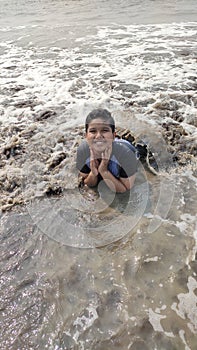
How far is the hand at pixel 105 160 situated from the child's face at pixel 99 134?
0.17 ft

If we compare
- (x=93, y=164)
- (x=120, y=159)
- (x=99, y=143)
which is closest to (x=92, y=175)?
(x=93, y=164)

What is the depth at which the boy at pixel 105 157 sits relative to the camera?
3.88m

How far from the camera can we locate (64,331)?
274 cm

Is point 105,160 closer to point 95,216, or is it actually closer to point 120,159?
point 120,159

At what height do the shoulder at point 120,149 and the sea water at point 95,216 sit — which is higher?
the shoulder at point 120,149

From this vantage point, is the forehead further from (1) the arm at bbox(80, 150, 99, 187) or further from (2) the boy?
(1) the arm at bbox(80, 150, 99, 187)

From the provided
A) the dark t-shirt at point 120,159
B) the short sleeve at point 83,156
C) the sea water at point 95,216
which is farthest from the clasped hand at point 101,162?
the sea water at point 95,216

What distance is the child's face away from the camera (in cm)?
386

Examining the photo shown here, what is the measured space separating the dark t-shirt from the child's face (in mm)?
267

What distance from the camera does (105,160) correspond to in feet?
13.0

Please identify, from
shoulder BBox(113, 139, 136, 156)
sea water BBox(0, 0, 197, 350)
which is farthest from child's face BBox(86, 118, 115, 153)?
sea water BBox(0, 0, 197, 350)

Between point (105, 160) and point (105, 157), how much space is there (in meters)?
0.04

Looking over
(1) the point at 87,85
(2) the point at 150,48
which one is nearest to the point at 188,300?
(1) the point at 87,85

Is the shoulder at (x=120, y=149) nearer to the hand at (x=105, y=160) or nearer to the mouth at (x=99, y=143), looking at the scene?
the hand at (x=105, y=160)
